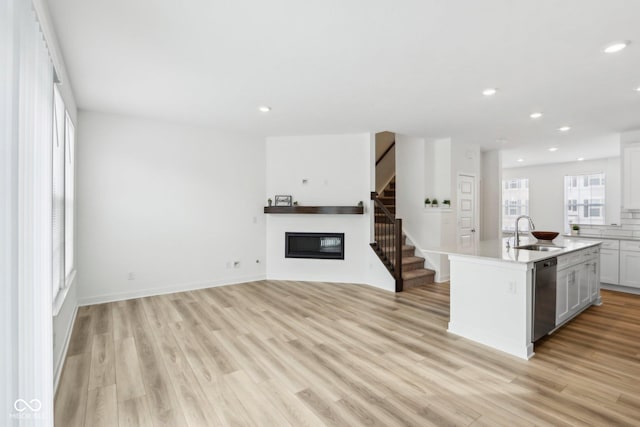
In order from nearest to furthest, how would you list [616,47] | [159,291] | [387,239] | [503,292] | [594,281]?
1. [616,47]
2. [503,292]
3. [594,281]
4. [159,291]
5. [387,239]

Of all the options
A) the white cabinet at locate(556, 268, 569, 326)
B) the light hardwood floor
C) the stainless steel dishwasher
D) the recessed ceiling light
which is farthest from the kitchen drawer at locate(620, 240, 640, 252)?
the recessed ceiling light

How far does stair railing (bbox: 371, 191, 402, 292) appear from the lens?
17.0ft

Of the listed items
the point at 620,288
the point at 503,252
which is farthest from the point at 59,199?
the point at 620,288

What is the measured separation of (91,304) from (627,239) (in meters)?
8.60

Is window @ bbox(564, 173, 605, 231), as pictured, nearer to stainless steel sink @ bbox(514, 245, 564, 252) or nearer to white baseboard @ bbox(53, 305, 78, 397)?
stainless steel sink @ bbox(514, 245, 564, 252)

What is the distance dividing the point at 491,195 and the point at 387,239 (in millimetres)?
3191

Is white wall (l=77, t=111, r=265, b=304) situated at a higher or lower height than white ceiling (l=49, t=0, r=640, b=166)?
lower

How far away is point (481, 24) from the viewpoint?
2.29m

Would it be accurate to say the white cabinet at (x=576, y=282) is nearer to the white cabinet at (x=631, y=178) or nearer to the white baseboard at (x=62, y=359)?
the white cabinet at (x=631, y=178)

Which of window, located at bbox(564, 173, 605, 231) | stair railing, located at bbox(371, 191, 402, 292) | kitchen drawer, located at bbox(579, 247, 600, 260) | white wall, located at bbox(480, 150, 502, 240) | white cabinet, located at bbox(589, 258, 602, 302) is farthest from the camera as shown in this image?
window, located at bbox(564, 173, 605, 231)

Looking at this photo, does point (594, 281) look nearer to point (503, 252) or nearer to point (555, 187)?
point (503, 252)

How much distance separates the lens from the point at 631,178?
513 cm

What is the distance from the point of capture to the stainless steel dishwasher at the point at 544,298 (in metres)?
3.02

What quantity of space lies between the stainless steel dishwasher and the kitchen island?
0.24 ft
